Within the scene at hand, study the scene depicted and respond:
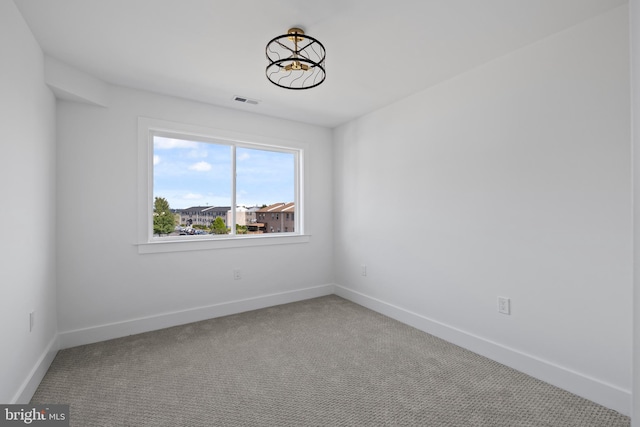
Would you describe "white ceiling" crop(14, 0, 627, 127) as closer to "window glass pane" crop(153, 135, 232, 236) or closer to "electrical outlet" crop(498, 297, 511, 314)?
"window glass pane" crop(153, 135, 232, 236)

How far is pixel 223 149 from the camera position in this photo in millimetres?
3514

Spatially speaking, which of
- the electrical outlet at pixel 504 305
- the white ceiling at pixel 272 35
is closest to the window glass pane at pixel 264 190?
the white ceiling at pixel 272 35

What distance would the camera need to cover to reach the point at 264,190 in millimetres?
3871

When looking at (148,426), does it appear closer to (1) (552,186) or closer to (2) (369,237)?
(2) (369,237)

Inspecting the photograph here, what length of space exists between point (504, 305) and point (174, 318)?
299 centimetres

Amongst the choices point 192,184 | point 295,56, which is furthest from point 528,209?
point 192,184

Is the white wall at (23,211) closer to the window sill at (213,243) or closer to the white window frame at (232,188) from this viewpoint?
the white window frame at (232,188)

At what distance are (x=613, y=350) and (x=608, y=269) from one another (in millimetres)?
477

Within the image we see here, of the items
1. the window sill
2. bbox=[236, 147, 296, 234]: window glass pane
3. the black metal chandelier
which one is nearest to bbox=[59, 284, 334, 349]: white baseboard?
the window sill

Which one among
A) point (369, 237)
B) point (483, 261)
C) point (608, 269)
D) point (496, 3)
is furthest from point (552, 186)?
point (369, 237)

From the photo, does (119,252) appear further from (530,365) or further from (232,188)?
(530,365)

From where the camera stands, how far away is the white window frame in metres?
2.94

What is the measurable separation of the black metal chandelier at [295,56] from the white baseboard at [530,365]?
7.73 feet

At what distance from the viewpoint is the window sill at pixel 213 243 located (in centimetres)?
300
